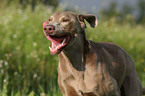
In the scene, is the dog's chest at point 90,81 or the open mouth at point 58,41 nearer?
the open mouth at point 58,41

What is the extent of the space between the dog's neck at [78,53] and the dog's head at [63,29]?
0.13 metres

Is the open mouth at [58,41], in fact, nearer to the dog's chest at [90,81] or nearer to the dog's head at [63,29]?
the dog's head at [63,29]

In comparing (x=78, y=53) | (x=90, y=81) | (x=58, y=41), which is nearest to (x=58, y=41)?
(x=58, y=41)

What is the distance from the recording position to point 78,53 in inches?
101

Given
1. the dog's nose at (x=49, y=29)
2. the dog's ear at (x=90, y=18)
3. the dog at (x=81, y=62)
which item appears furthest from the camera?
the dog's ear at (x=90, y=18)

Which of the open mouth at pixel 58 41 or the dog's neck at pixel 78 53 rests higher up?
the open mouth at pixel 58 41

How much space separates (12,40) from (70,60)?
443 cm

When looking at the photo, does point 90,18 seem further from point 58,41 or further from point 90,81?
point 90,81

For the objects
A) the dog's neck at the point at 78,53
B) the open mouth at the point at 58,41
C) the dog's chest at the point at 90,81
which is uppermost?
the open mouth at the point at 58,41

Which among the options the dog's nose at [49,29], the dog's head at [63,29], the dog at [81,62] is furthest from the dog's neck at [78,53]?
the dog's nose at [49,29]

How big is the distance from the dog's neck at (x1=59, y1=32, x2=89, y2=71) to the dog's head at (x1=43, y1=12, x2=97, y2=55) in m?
0.13

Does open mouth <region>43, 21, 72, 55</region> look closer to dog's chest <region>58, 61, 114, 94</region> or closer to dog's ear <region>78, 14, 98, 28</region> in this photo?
dog's ear <region>78, 14, 98, 28</region>

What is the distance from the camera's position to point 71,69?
8.54 ft

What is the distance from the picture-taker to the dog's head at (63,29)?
2199mm
